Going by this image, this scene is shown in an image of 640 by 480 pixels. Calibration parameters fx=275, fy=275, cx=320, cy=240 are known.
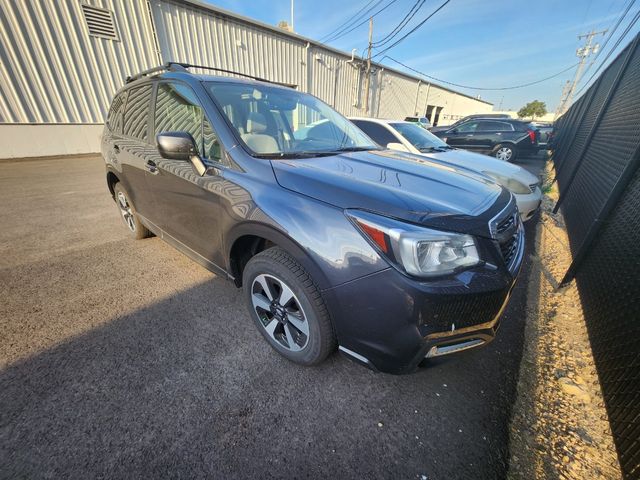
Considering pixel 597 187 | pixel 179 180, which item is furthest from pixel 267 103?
pixel 597 187

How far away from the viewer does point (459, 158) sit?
4.48 metres

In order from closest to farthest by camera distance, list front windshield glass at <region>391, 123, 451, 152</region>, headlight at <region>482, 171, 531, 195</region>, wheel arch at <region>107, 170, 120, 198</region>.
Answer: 1. wheel arch at <region>107, 170, 120, 198</region>
2. headlight at <region>482, 171, 531, 195</region>
3. front windshield glass at <region>391, 123, 451, 152</region>

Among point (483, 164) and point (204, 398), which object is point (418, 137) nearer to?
point (483, 164)

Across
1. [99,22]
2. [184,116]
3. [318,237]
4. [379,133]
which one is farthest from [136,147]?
[99,22]

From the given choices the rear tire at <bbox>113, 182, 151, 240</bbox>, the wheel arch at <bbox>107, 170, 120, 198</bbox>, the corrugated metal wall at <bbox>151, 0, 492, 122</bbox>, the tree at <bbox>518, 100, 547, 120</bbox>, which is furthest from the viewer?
the tree at <bbox>518, 100, 547, 120</bbox>

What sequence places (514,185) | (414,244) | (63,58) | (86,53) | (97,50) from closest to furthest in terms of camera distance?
(414,244)
(514,185)
(63,58)
(86,53)
(97,50)

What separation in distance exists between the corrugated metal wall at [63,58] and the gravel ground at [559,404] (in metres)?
12.9

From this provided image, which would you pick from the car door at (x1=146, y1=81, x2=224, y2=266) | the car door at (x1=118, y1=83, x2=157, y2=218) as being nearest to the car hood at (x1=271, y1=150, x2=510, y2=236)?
the car door at (x1=146, y1=81, x2=224, y2=266)

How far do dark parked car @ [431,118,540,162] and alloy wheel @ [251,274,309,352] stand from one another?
1112cm

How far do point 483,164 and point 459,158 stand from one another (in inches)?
15.2

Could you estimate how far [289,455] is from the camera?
4.46 feet

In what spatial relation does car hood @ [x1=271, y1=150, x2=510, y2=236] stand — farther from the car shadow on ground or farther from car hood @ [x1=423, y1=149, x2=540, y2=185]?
car hood @ [x1=423, y1=149, x2=540, y2=185]

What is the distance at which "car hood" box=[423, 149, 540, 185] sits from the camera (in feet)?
13.6

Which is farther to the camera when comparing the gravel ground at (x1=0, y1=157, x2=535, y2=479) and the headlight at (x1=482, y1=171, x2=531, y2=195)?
the headlight at (x1=482, y1=171, x2=531, y2=195)
